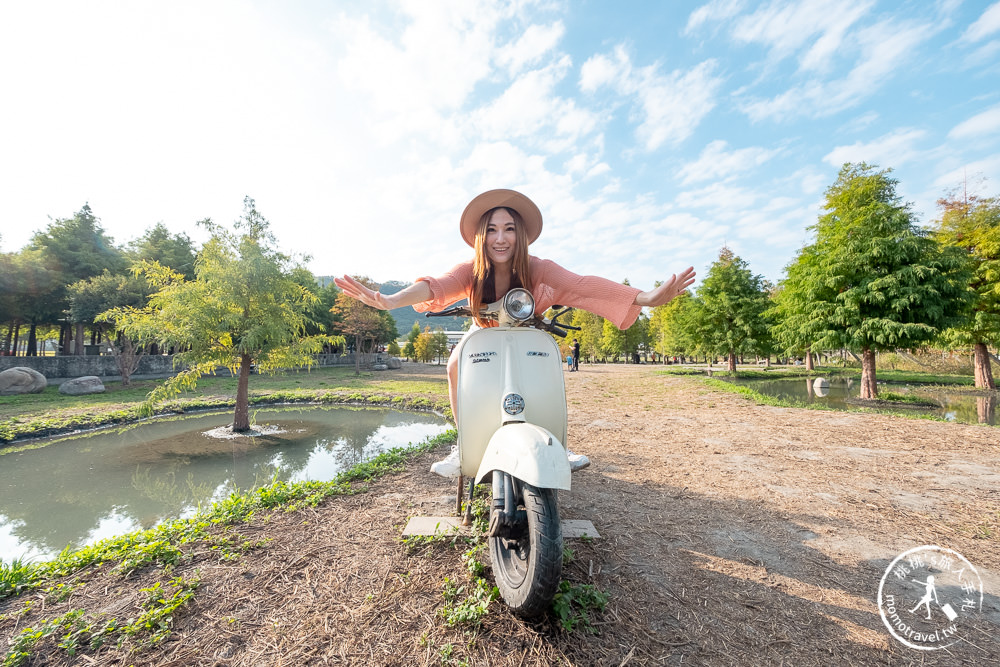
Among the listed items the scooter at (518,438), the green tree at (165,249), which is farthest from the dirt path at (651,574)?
the green tree at (165,249)

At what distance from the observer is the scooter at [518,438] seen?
1589 millimetres

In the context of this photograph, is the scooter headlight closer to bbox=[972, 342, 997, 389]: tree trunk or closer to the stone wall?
the stone wall

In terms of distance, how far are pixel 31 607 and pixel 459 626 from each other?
2.42 m

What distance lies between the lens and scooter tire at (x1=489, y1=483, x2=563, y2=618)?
152cm

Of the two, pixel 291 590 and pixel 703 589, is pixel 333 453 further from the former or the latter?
pixel 703 589

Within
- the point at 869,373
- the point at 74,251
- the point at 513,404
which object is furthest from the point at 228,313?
the point at 74,251

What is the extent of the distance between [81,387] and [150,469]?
12.5 meters

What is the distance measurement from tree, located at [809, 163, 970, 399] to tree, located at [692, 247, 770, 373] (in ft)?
26.6

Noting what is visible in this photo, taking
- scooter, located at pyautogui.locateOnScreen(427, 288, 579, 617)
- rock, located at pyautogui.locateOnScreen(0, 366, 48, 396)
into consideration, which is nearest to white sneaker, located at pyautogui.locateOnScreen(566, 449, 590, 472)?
scooter, located at pyautogui.locateOnScreen(427, 288, 579, 617)

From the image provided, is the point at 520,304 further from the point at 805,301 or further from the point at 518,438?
the point at 805,301

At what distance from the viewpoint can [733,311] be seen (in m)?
20.1

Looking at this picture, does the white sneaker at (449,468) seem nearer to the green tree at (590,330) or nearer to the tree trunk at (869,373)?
the tree trunk at (869,373)

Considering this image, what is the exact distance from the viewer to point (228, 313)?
798 cm

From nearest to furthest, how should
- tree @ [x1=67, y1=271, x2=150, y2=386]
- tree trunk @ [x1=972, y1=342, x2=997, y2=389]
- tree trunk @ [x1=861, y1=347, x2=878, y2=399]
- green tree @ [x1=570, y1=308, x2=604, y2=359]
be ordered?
tree trunk @ [x1=861, y1=347, x2=878, y2=399] → tree trunk @ [x1=972, y1=342, x2=997, y2=389] → tree @ [x1=67, y1=271, x2=150, y2=386] → green tree @ [x1=570, y1=308, x2=604, y2=359]
